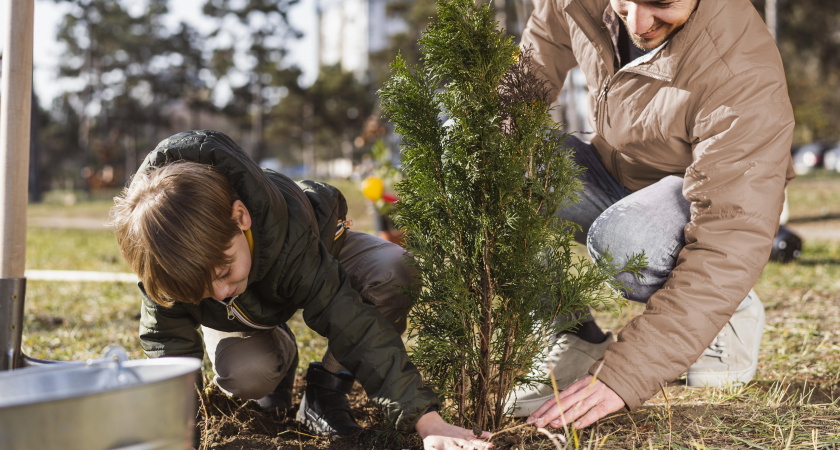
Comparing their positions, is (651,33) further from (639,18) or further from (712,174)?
(712,174)

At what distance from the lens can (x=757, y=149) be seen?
209 centimetres

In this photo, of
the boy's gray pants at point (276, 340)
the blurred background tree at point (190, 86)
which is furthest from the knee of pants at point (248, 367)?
the blurred background tree at point (190, 86)

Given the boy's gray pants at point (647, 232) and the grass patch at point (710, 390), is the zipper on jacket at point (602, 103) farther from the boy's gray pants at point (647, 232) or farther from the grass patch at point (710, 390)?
the grass patch at point (710, 390)

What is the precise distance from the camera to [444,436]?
6.37ft

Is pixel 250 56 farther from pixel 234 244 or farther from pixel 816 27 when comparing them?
pixel 234 244

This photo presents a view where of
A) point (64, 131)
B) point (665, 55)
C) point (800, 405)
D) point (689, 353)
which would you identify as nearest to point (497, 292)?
point (689, 353)

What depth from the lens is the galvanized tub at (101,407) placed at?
1114mm

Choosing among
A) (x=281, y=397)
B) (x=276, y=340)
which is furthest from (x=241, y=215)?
(x=281, y=397)

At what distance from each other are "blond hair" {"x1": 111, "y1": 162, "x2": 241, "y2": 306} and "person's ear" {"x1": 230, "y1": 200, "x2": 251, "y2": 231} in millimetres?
15

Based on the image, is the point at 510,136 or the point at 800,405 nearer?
the point at 510,136

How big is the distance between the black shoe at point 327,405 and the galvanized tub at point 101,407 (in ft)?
3.72

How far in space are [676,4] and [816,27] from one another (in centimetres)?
3009

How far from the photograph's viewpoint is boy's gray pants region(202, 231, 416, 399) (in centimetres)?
257

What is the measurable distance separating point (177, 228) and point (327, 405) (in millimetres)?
1029
